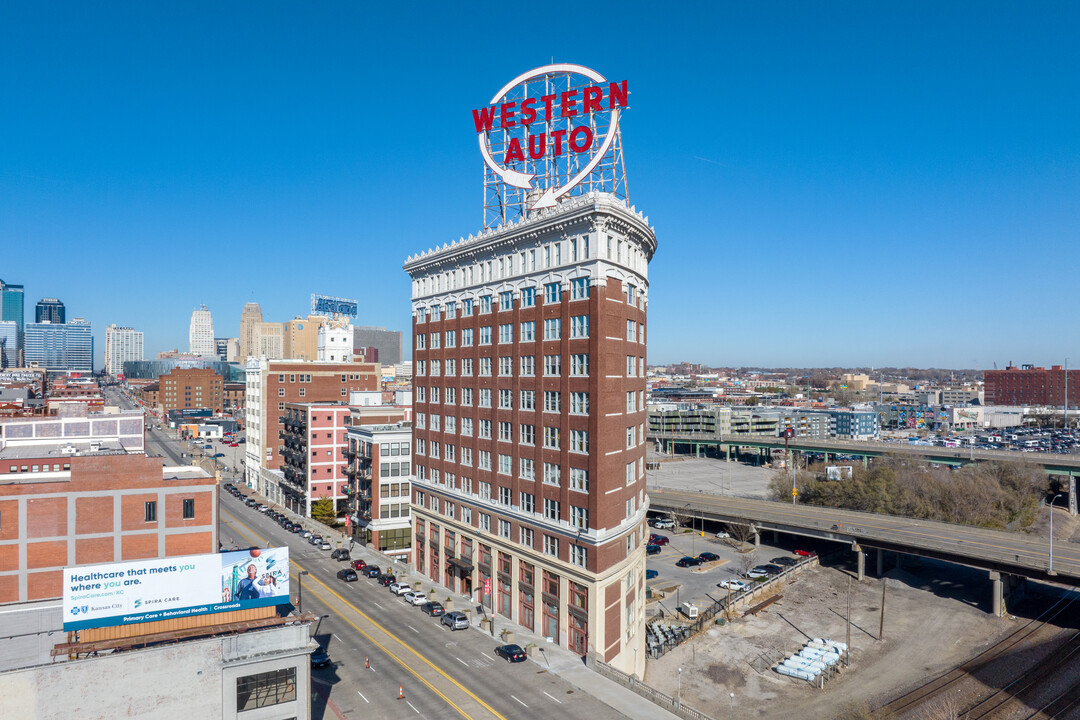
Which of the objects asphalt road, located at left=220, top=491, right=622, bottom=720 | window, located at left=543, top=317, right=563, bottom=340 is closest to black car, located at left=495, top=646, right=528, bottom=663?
asphalt road, located at left=220, top=491, right=622, bottom=720

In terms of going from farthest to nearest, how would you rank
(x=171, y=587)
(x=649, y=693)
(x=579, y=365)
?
1. (x=579, y=365)
2. (x=649, y=693)
3. (x=171, y=587)

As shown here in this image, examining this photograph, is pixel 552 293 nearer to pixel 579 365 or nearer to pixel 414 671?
pixel 579 365

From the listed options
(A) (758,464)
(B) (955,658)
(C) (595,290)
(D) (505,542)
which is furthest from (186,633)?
(A) (758,464)

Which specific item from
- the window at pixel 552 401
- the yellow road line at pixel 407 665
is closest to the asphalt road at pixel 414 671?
the yellow road line at pixel 407 665

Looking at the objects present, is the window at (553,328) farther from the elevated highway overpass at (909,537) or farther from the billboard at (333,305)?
the billboard at (333,305)

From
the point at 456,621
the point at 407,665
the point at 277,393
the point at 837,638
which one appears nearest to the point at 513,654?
the point at 407,665

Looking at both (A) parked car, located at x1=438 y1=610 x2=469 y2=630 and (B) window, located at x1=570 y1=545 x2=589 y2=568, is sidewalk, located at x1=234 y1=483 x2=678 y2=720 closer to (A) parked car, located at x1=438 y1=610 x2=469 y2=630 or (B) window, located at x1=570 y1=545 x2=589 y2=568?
(A) parked car, located at x1=438 y1=610 x2=469 y2=630
